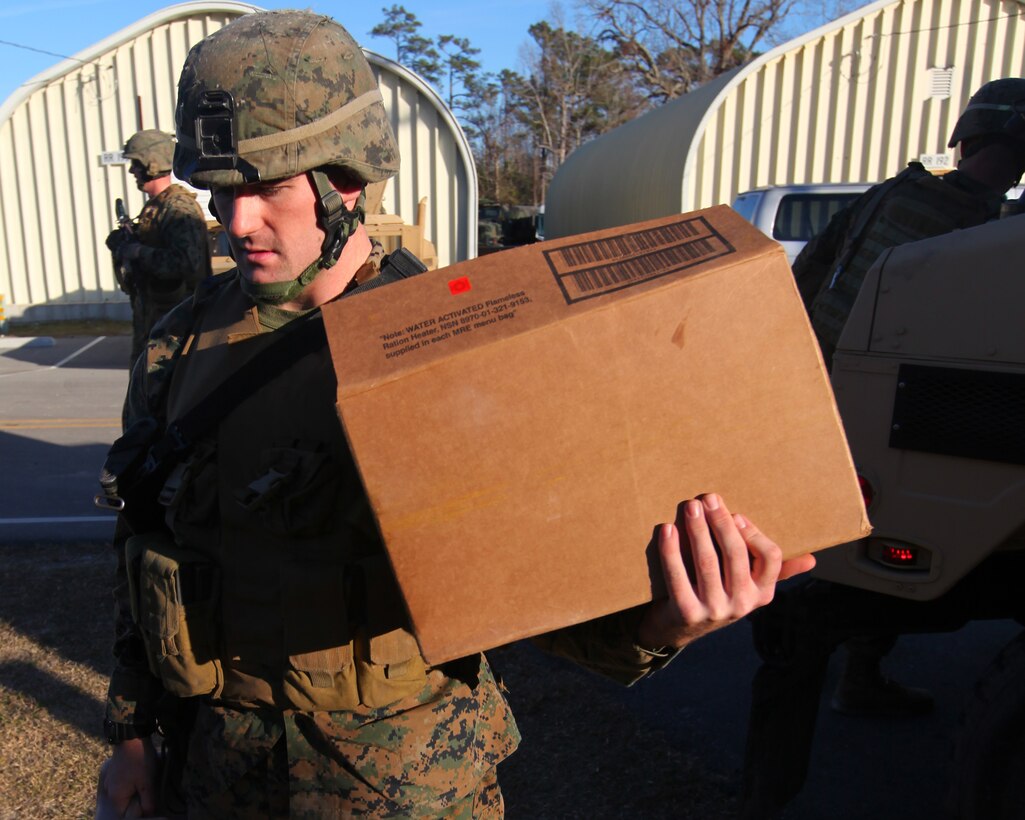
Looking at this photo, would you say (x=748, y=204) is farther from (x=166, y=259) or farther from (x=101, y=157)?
(x=101, y=157)

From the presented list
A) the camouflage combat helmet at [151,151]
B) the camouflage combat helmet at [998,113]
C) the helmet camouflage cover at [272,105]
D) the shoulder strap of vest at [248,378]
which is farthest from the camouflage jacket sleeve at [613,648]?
the camouflage combat helmet at [151,151]

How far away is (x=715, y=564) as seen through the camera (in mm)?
1105

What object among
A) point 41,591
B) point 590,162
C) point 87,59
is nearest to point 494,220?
point 590,162

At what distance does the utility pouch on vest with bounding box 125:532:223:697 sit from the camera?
55.8 inches

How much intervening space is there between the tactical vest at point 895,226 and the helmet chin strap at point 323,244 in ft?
6.92

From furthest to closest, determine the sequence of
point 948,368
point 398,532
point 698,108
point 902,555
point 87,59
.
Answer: point 698,108 < point 87,59 < point 902,555 < point 948,368 < point 398,532

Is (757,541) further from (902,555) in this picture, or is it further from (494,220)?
(494,220)

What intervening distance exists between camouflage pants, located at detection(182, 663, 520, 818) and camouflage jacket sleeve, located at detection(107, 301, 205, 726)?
132 mm

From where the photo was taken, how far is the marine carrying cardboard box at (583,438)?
111 centimetres

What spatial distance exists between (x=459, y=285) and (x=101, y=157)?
16.0 m

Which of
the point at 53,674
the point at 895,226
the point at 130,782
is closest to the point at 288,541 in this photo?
the point at 130,782

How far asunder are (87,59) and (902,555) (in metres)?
16.0

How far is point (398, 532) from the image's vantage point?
3.65 feet

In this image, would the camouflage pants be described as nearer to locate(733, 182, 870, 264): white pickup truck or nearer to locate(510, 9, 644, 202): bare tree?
locate(733, 182, 870, 264): white pickup truck
